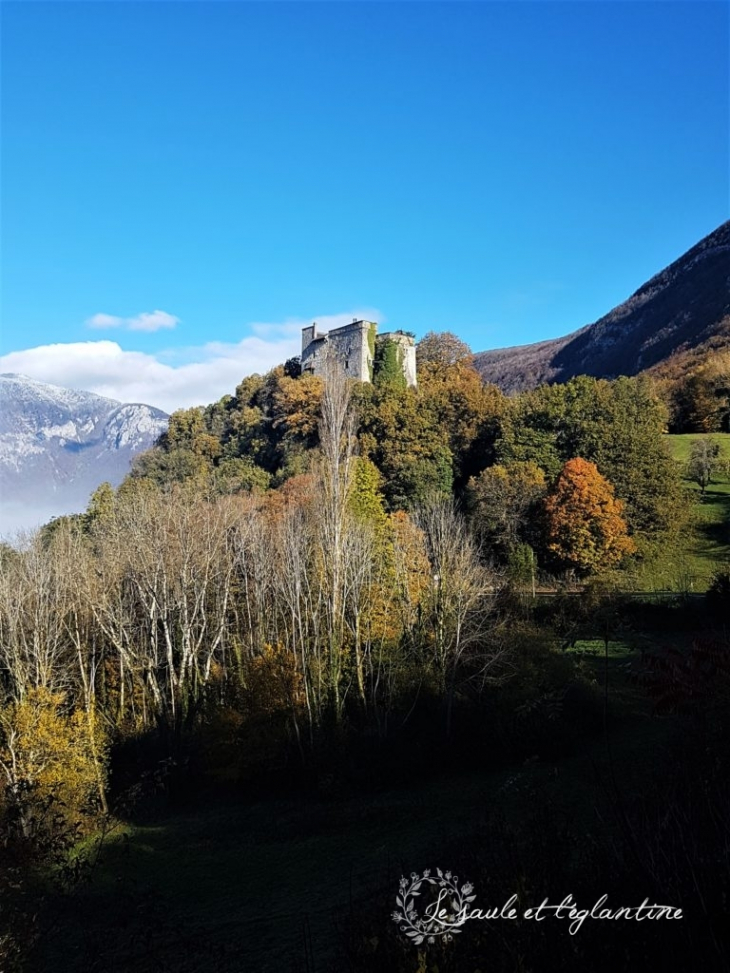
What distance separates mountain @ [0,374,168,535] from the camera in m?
136

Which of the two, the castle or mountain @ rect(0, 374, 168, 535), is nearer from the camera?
the castle

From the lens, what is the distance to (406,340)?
5825cm

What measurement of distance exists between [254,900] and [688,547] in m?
29.1

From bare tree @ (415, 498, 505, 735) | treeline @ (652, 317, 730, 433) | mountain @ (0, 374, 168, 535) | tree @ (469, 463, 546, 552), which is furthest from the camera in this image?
mountain @ (0, 374, 168, 535)

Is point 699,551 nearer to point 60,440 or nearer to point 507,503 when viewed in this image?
point 507,503

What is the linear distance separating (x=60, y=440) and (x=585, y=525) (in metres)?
162

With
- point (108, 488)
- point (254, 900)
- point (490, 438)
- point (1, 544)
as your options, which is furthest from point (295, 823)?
point (108, 488)

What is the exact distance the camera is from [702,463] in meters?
37.6

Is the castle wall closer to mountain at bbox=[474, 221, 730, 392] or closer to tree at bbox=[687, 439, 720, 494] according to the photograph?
tree at bbox=[687, 439, 720, 494]

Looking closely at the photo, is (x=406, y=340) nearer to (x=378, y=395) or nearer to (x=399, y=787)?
(x=378, y=395)

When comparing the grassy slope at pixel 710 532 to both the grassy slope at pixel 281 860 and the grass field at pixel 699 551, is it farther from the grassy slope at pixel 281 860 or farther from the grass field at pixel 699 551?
the grassy slope at pixel 281 860

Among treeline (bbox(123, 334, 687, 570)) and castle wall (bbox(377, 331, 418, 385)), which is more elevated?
castle wall (bbox(377, 331, 418, 385))

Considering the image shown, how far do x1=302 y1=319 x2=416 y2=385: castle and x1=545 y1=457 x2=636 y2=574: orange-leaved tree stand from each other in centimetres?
2725

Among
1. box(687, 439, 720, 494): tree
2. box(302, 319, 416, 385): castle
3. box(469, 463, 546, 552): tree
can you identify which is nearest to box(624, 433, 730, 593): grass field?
box(687, 439, 720, 494): tree
